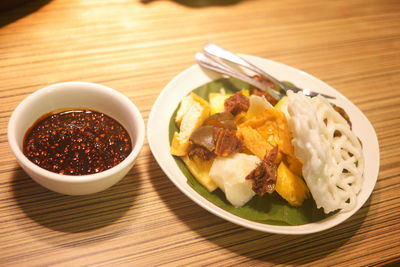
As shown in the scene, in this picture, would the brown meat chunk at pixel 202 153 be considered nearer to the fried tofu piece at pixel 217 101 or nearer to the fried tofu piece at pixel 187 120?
the fried tofu piece at pixel 187 120

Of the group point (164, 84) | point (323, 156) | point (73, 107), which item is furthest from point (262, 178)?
point (164, 84)

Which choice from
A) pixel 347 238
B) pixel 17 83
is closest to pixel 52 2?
pixel 17 83

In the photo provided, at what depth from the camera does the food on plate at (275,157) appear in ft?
4.62

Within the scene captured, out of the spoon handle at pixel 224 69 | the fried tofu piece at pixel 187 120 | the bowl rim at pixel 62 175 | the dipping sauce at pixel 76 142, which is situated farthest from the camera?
the spoon handle at pixel 224 69

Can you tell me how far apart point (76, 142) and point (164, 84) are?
798mm

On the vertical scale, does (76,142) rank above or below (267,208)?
above

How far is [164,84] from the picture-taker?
211cm

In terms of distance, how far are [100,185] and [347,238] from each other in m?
1.03

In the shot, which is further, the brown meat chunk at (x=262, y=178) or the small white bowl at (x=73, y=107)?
the brown meat chunk at (x=262, y=178)

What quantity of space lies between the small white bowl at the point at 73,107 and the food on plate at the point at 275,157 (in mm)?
244

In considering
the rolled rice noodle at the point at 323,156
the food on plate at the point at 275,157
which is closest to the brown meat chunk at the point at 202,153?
the food on plate at the point at 275,157

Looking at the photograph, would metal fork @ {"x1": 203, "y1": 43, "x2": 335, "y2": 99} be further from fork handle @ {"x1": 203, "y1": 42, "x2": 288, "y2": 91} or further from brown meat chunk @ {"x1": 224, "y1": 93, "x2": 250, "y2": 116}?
brown meat chunk @ {"x1": 224, "y1": 93, "x2": 250, "y2": 116}

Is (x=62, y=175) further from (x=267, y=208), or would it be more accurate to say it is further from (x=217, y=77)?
(x=217, y=77)

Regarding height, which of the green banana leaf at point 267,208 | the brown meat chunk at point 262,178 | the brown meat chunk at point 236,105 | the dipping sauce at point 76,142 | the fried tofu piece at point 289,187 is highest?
the brown meat chunk at point 236,105
